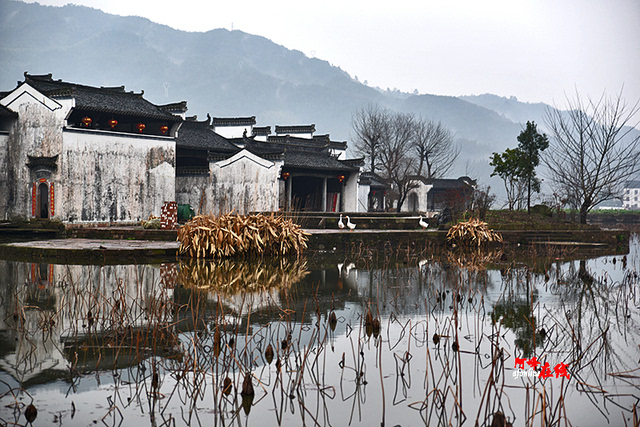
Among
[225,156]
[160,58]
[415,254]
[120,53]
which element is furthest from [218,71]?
[415,254]

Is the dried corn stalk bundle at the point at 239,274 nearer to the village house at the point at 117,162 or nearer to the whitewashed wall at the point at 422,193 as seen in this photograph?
the village house at the point at 117,162

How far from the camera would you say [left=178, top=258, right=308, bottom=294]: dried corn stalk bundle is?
8.08 m

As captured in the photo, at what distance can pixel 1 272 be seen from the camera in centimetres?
938

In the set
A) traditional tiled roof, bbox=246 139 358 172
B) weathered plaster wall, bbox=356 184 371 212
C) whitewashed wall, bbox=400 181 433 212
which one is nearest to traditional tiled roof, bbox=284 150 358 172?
traditional tiled roof, bbox=246 139 358 172

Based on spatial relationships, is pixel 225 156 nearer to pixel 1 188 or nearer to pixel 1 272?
pixel 1 188

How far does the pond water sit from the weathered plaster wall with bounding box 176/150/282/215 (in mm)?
16603

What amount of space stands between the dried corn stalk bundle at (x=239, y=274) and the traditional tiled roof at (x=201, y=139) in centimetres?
1525

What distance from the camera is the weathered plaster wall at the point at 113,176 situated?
20.9 meters

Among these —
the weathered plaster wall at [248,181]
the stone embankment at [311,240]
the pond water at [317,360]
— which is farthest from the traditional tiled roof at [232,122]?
the pond water at [317,360]

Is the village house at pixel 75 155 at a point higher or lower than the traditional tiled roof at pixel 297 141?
lower

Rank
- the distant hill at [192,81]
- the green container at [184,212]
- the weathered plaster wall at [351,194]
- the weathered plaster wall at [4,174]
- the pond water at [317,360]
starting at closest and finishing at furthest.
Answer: the pond water at [317,360]
the weathered plaster wall at [4,174]
the green container at [184,212]
the weathered plaster wall at [351,194]
the distant hill at [192,81]

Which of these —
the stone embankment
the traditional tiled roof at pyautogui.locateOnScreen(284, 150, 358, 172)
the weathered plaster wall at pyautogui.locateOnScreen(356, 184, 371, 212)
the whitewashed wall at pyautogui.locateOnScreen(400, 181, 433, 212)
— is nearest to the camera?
the stone embankment

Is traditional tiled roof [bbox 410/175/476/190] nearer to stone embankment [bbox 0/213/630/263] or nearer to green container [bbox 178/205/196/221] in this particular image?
stone embankment [bbox 0/213/630/263]

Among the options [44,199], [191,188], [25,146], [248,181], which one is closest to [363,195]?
[248,181]
